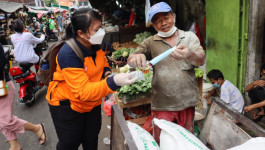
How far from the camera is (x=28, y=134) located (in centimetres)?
399

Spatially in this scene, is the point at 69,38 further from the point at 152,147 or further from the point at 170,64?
the point at 152,147

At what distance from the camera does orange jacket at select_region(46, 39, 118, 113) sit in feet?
5.80

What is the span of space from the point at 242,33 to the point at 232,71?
0.79 m

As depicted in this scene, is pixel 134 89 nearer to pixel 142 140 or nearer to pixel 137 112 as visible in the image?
pixel 137 112

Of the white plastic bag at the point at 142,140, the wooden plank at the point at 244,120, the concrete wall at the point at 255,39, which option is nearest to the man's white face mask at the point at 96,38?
the white plastic bag at the point at 142,140

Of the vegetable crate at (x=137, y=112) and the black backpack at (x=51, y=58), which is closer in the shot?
the black backpack at (x=51, y=58)

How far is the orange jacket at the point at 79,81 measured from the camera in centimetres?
177

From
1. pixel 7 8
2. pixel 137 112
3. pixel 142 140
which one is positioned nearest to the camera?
pixel 142 140

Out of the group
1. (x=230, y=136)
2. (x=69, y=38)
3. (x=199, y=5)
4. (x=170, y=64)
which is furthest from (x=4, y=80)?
(x=199, y=5)

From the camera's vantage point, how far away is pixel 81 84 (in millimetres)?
1773

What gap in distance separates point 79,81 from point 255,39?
10.8ft

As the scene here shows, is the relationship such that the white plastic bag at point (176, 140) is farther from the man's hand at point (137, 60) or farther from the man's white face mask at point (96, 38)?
the man's white face mask at point (96, 38)

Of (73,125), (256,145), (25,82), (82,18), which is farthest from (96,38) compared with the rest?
(25,82)

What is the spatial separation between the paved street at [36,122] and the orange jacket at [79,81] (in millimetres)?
1638
